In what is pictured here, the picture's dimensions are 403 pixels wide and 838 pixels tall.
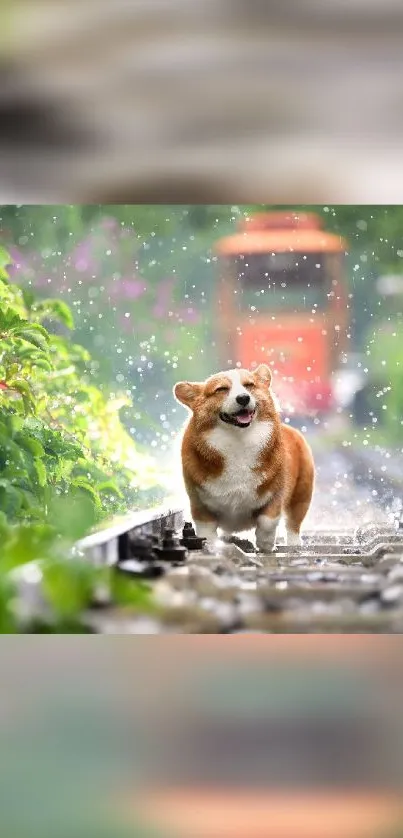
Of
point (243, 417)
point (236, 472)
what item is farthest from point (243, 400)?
point (236, 472)

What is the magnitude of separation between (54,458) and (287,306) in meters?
0.83

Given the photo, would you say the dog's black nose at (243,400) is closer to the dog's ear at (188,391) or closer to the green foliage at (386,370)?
the dog's ear at (188,391)

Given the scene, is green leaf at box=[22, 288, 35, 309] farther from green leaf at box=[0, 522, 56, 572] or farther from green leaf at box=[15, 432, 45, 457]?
green leaf at box=[0, 522, 56, 572]

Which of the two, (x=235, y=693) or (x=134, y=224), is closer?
(x=235, y=693)

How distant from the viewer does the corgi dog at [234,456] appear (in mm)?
2000

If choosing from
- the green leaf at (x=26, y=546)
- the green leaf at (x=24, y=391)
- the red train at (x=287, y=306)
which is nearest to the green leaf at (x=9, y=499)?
the green leaf at (x=24, y=391)

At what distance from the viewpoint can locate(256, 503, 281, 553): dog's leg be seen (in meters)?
2.04

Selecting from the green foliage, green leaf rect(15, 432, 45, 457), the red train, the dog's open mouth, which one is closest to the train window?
the red train

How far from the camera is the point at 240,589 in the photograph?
1.01 metres

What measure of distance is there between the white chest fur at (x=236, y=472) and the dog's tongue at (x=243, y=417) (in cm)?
2
